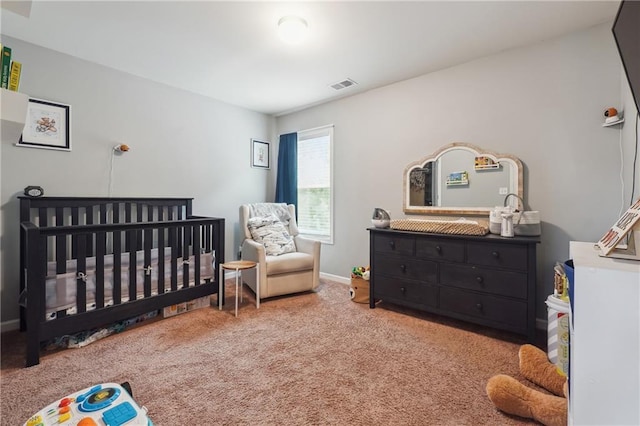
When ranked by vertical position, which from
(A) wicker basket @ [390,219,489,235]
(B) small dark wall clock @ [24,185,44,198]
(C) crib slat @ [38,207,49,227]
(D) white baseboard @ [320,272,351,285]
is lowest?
(D) white baseboard @ [320,272,351,285]

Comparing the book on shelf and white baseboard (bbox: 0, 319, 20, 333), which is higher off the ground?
the book on shelf

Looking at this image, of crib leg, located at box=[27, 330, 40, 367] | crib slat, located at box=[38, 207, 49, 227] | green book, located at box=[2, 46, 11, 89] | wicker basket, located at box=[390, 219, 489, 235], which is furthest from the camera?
crib slat, located at box=[38, 207, 49, 227]

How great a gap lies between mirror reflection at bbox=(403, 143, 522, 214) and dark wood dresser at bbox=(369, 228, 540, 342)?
1.62 feet

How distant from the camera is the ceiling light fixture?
1.98 meters

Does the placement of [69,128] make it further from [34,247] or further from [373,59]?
[373,59]

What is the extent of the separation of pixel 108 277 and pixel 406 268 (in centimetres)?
244

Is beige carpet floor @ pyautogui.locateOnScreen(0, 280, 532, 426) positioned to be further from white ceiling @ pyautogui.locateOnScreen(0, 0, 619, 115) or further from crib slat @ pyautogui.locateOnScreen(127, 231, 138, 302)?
white ceiling @ pyautogui.locateOnScreen(0, 0, 619, 115)

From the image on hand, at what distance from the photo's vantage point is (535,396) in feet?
4.39

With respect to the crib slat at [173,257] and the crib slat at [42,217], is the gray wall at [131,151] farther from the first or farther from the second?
the crib slat at [173,257]

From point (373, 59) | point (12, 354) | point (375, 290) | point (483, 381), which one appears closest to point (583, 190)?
point (483, 381)

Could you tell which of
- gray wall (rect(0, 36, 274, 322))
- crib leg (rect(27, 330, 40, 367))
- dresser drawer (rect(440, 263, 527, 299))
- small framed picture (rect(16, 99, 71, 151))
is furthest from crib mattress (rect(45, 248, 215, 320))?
dresser drawer (rect(440, 263, 527, 299))

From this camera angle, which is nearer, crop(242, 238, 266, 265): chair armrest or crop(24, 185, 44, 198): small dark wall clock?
crop(24, 185, 44, 198): small dark wall clock

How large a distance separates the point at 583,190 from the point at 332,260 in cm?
255

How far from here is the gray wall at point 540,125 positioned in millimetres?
2061
